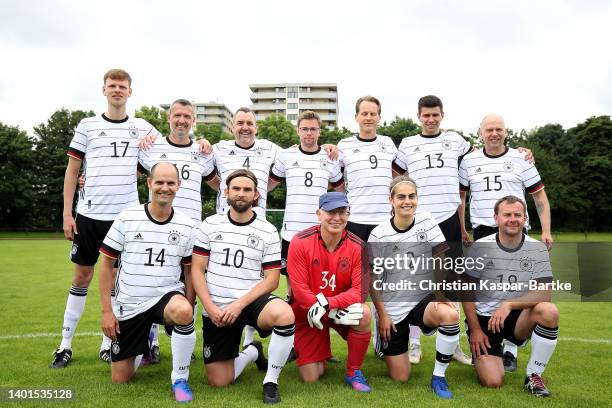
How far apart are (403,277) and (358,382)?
1.07 m

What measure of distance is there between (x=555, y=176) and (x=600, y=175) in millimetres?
7806

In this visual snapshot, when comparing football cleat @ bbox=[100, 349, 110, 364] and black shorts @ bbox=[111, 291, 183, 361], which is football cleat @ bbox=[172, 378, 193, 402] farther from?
football cleat @ bbox=[100, 349, 110, 364]

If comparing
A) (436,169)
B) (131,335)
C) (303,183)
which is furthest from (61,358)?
(436,169)

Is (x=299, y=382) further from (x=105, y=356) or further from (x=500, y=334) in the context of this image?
(x=105, y=356)

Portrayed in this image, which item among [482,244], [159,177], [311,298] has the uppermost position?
[159,177]

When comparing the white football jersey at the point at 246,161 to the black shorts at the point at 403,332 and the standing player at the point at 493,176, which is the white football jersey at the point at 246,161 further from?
the standing player at the point at 493,176

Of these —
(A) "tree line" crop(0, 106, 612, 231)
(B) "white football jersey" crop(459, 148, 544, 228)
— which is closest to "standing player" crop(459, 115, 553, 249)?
(B) "white football jersey" crop(459, 148, 544, 228)

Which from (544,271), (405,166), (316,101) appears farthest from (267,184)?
(316,101)

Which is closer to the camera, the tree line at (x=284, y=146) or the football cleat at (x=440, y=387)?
the football cleat at (x=440, y=387)

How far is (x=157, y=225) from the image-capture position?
4.13 meters

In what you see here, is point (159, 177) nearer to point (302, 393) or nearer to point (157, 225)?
point (157, 225)

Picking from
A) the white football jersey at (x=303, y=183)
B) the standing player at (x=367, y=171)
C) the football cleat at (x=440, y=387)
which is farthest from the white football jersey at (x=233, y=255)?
the football cleat at (x=440, y=387)

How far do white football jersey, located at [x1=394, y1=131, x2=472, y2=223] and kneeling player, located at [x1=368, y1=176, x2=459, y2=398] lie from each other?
76cm

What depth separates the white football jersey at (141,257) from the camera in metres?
4.08
